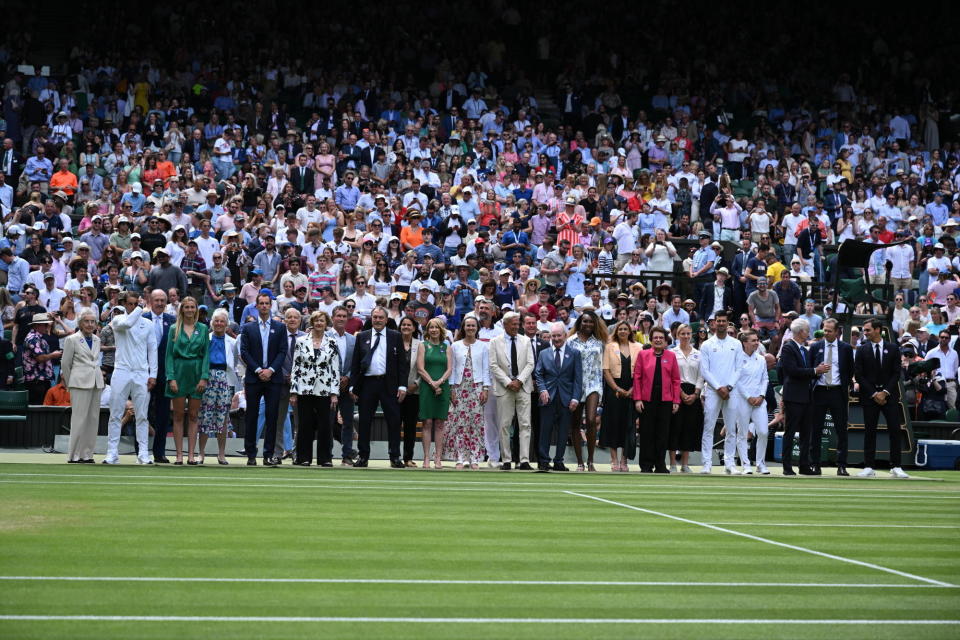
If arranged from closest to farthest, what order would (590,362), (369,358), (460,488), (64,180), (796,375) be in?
(460,488) → (369,358) → (590,362) → (796,375) → (64,180)

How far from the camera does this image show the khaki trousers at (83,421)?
17.3 metres

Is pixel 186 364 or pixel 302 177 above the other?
pixel 302 177

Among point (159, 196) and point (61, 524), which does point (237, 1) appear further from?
point (61, 524)

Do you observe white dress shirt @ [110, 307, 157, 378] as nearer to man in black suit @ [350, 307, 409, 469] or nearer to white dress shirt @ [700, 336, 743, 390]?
man in black suit @ [350, 307, 409, 469]

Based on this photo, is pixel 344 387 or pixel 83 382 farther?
pixel 344 387

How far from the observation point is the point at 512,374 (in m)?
18.7

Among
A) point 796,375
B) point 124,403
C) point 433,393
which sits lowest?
point 124,403

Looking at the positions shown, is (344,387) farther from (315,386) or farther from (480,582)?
(480,582)

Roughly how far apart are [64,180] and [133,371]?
12101 millimetres

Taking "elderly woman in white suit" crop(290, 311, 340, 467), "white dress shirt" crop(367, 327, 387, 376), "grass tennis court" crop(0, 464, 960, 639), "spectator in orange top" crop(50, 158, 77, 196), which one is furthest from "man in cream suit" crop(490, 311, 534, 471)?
"spectator in orange top" crop(50, 158, 77, 196)

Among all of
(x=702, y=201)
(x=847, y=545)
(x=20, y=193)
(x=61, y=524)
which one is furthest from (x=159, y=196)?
(x=847, y=545)

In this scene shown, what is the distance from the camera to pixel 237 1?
3772 centimetres

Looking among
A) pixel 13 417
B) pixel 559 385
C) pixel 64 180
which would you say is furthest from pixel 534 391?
pixel 64 180

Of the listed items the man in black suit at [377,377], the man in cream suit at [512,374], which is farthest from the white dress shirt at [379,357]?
the man in cream suit at [512,374]
